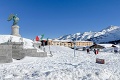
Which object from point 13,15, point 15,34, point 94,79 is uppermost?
point 13,15

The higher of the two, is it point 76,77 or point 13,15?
point 13,15

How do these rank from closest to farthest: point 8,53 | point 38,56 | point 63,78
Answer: point 63,78, point 8,53, point 38,56

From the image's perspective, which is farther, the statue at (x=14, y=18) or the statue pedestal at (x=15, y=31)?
the statue at (x=14, y=18)

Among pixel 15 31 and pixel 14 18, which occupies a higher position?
pixel 14 18

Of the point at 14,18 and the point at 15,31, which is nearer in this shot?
the point at 15,31

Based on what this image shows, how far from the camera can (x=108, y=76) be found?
1218cm

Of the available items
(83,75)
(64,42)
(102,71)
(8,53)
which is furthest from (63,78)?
(64,42)

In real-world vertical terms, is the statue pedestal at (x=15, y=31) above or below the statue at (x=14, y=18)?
below

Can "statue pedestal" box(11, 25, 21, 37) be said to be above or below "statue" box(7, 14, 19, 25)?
below

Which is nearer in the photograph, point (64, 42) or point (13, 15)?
point (13, 15)

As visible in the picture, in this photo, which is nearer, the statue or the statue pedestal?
the statue pedestal

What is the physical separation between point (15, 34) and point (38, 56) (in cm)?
1471

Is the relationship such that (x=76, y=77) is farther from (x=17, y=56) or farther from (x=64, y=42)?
(x=64, y=42)

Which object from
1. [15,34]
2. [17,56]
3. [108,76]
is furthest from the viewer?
[15,34]
